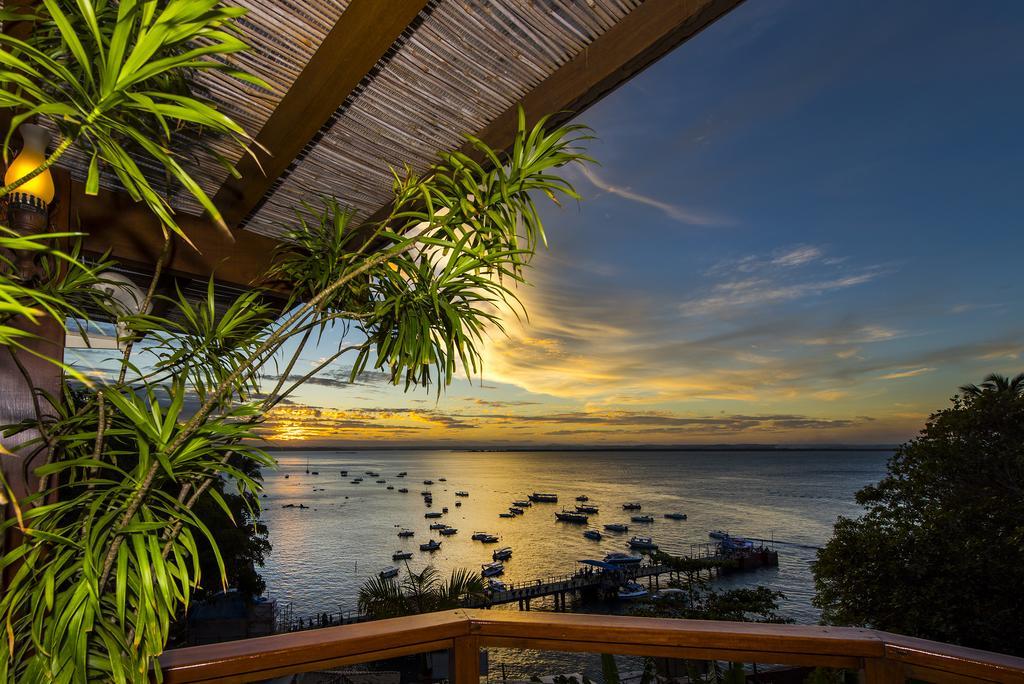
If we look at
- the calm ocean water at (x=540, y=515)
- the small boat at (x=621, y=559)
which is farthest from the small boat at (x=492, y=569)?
the small boat at (x=621, y=559)

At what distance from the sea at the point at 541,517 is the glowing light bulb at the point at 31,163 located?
762 inches

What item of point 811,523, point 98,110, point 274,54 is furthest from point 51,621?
point 811,523

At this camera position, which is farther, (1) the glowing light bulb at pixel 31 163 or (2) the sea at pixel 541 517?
(2) the sea at pixel 541 517

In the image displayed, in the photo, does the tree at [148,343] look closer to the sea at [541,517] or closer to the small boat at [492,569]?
the sea at [541,517]

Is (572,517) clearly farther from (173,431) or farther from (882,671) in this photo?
(173,431)

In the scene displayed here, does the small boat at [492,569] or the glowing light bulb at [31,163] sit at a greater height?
the glowing light bulb at [31,163]

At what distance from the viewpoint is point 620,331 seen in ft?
78.2

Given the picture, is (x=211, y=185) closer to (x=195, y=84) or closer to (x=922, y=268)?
(x=195, y=84)

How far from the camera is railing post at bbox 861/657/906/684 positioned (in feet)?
3.29

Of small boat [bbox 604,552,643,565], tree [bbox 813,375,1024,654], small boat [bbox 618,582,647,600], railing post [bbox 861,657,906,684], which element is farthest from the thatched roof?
small boat [bbox 604,552,643,565]

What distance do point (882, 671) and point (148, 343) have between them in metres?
2.06

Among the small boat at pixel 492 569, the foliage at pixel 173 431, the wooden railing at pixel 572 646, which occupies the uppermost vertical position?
the foliage at pixel 173 431

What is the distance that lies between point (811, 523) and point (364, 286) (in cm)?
4064

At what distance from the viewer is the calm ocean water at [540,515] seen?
2588 centimetres
